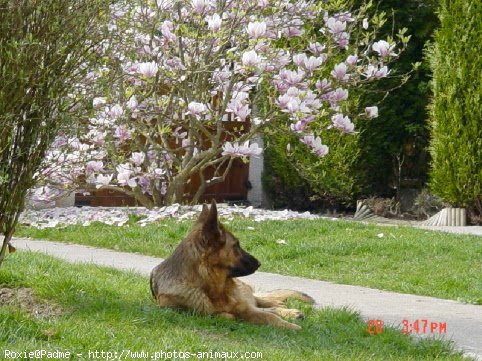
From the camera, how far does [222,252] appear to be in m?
6.88

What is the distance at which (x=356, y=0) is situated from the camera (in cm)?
1669

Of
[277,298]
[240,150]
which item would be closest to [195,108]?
[240,150]

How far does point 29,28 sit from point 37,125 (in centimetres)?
67

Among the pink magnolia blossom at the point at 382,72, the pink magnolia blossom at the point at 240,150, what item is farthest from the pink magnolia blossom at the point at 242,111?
the pink magnolia blossom at the point at 382,72

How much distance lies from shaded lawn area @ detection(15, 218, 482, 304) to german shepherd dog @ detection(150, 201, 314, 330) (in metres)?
2.48

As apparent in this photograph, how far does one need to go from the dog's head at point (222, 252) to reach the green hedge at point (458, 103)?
8.88m

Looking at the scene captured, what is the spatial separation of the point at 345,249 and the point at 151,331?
525 cm

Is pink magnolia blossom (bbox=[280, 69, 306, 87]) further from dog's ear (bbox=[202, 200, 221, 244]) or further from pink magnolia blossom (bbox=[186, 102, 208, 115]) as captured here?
dog's ear (bbox=[202, 200, 221, 244])

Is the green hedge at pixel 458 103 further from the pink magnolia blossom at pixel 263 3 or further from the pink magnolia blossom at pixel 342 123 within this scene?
the pink magnolia blossom at pixel 263 3

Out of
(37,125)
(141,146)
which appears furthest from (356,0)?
(37,125)

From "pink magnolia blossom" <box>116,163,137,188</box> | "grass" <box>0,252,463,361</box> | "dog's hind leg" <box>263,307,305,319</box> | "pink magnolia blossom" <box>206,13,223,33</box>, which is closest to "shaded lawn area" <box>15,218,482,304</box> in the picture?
"pink magnolia blossom" <box>116,163,137,188</box>

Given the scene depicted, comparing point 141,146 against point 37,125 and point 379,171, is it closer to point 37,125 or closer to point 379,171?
point 379,171

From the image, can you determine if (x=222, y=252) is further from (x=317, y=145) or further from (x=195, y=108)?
(x=317, y=145)

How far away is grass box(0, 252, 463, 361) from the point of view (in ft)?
18.1
